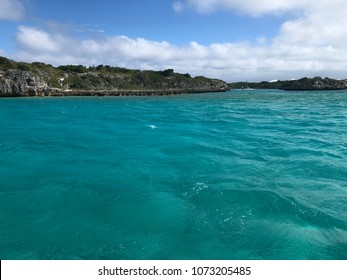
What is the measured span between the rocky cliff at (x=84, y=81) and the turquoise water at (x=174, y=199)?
259 feet

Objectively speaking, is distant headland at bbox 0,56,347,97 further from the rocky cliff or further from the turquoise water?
the turquoise water

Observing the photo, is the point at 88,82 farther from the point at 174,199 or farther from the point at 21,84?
the point at 174,199

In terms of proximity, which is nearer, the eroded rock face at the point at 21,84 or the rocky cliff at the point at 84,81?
the eroded rock face at the point at 21,84

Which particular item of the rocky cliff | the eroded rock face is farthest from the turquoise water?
the rocky cliff

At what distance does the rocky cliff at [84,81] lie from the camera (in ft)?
307

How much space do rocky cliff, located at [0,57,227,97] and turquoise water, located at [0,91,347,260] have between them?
259ft

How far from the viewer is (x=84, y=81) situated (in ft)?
375

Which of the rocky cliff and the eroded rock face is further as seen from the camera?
the rocky cliff

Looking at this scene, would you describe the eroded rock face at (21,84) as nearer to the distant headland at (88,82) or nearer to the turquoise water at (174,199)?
the distant headland at (88,82)

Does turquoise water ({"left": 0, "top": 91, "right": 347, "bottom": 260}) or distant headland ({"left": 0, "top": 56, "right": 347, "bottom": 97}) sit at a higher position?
distant headland ({"left": 0, "top": 56, "right": 347, "bottom": 97})

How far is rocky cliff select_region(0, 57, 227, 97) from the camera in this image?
307ft

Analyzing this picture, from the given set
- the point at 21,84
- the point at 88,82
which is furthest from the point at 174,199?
the point at 88,82

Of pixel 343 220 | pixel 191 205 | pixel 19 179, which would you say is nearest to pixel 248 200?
pixel 191 205

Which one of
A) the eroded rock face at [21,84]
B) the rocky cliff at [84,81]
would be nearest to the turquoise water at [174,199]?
the eroded rock face at [21,84]
